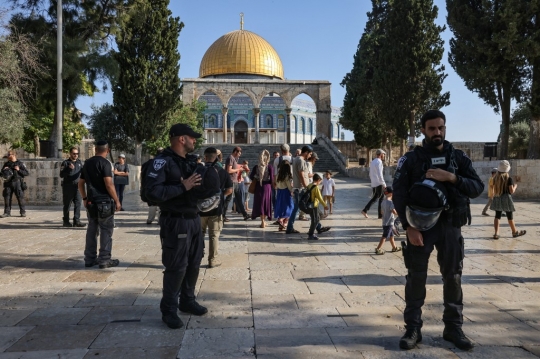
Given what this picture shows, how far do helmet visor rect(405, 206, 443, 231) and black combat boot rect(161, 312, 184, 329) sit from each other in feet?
6.70

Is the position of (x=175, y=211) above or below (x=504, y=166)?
below

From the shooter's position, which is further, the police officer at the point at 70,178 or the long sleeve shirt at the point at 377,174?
the long sleeve shirt at the point at 377,174

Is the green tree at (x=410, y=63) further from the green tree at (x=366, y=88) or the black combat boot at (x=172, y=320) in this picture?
the black combat boot at (x=172, y=320)

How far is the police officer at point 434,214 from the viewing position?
11.1ft

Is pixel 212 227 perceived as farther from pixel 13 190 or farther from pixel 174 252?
pixel 13 190

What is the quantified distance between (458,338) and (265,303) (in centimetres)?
182

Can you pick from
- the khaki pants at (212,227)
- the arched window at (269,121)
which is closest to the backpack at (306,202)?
the khaki pants at (212,227)

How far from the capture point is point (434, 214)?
3354 millimetres

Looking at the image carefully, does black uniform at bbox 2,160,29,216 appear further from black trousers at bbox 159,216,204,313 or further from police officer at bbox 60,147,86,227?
black trousers at bbox 159,216,204,313

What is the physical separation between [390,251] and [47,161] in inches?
435

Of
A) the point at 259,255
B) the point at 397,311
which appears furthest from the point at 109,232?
the point at 397,311

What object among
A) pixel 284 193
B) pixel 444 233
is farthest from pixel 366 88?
pixel 444 233

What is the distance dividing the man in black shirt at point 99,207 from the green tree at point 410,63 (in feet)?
75.3

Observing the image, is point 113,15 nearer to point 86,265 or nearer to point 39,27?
point 39,27
